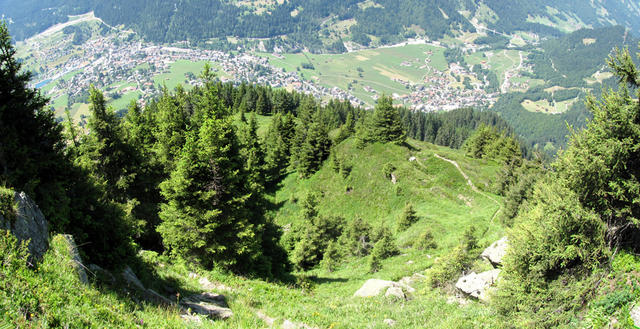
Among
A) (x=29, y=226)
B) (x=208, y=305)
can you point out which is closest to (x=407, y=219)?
(x=208, y=305)

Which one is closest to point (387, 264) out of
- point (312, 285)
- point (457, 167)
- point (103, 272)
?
point (312, 285)

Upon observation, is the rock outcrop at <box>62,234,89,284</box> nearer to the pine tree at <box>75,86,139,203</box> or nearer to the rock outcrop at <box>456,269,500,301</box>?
the rock outcrop at <box>456,269,500,301</box>

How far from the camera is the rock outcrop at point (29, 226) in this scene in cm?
721

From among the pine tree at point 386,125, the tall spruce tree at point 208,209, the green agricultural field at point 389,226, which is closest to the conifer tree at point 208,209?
the tall spruce tree at point 208,209

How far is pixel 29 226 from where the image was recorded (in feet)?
25.2

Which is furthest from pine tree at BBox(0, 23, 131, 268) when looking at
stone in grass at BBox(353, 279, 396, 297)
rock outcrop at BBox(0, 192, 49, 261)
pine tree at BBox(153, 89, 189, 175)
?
pine tree at BBox(153, 89, 189, 175)

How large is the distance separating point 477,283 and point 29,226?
57.1ft

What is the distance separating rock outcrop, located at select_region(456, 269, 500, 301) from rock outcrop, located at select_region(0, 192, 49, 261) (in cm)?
1639

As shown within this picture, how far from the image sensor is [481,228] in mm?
30719

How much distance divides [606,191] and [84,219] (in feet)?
56.8

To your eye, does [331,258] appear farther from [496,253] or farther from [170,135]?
[170,135]

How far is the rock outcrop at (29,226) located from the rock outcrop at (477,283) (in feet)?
53.8

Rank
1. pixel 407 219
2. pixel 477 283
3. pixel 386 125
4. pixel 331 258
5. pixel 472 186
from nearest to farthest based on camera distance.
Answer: pixel 477 283 → pixel 331 258 → pixel 407 219 → pixel 472 186 → pixel 386 125

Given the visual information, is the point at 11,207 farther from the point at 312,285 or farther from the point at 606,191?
the point at 312,285
